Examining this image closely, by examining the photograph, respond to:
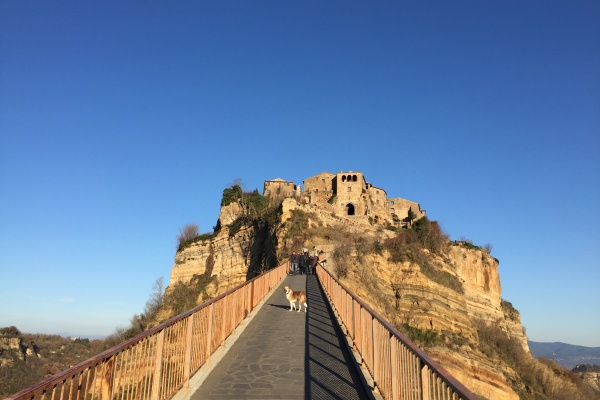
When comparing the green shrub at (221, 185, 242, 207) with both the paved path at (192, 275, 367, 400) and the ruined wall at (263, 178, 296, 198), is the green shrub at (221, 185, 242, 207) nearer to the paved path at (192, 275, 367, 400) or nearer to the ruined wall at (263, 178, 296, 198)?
the ruined wall at (263, 178, 296, 198)

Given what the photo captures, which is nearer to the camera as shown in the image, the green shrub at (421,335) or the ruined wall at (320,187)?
the green shrub at (421,335)

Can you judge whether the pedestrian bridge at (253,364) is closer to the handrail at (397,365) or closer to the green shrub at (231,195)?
the handrail at (397,365)

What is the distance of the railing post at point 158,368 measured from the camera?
5.40 meters

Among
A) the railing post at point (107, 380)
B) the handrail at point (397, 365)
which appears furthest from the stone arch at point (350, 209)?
the railing post at point (107, 380)

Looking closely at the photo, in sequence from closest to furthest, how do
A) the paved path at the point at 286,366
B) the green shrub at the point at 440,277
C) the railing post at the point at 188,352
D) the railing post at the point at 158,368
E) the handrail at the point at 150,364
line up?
the handrail at the point at 150,364 → the railing post at the point at 158,368 → the paved path at the point at 286,366 → the railing post at the point at 188,352 → the green shrub at the point at 440,277

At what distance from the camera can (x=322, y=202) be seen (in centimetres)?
7150

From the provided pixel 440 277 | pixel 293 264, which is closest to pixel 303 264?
pixel 293 264

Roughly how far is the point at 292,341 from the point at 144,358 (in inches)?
226

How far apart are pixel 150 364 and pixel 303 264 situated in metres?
26.3

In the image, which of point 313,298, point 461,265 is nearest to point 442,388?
point 313,298

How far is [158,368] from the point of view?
5.48 metres

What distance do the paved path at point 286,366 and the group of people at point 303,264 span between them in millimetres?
17977

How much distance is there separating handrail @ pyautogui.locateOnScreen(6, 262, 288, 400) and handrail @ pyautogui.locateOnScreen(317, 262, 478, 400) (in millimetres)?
3135

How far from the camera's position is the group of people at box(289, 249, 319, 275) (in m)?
31.3
